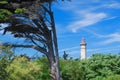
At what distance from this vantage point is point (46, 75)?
134ft

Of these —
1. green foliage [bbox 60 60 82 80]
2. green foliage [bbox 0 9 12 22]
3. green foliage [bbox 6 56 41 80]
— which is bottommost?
green foliage [bbox 60 60 82 80]

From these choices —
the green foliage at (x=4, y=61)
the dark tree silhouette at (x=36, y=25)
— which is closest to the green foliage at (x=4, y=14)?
the dark tree silhouette at (x=36, y=25)

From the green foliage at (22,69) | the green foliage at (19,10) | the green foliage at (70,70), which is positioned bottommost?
the green foliage at (70,70)

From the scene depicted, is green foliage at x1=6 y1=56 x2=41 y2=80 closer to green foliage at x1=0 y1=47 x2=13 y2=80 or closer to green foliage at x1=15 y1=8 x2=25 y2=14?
green foliage at x1=0 y1=47 x2=13 y2=80

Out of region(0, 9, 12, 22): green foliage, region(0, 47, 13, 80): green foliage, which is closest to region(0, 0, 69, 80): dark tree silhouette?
region(0, 9, 12, 22): green foliage

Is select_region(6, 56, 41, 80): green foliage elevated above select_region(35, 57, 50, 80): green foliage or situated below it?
above

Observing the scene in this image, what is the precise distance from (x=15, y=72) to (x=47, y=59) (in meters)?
12.1

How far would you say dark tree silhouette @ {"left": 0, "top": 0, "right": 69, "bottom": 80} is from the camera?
123 ft

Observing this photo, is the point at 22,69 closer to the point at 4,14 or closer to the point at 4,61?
the point at 4,61

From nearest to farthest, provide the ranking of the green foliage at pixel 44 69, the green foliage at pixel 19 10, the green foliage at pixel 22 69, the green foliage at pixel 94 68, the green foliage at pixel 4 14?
the green foliage at pixel 22 69, the green foliage at pixel 4 14, the green foliage at pixel 19 10, the green foliage at pixel 94 68, the green foliage at pixel 44 69

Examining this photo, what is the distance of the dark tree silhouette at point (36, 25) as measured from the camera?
3734 cm

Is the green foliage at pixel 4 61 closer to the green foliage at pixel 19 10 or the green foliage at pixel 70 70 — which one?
the green foliage at pixel 19 10

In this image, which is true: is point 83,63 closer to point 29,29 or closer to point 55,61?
point 55,61

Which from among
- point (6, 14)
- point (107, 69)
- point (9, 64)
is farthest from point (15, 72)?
point (107, 69)
